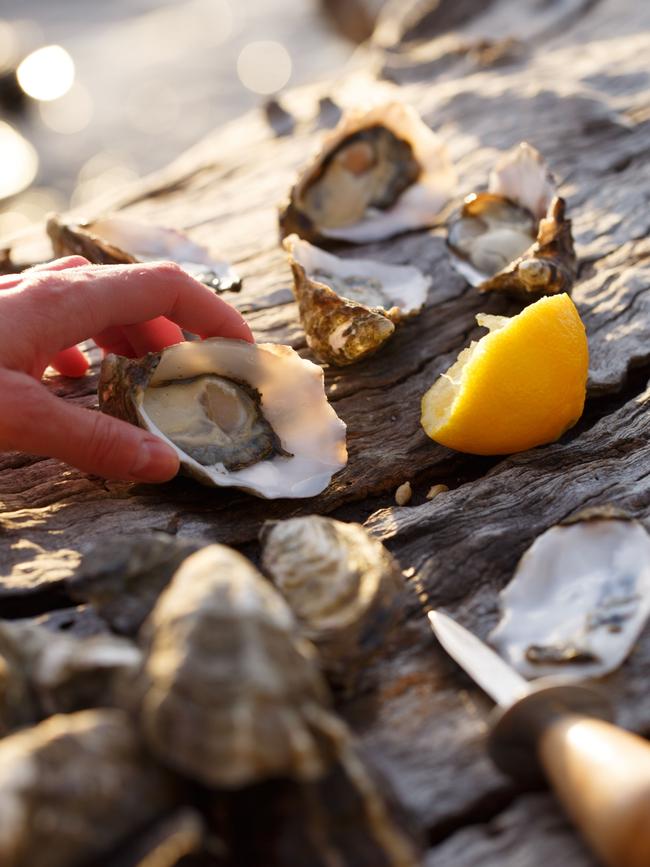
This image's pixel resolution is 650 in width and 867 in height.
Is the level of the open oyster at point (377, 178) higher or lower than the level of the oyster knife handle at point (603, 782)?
higher

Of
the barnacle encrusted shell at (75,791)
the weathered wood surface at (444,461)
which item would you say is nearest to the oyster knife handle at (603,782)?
the weathered wood surface at (444,461)

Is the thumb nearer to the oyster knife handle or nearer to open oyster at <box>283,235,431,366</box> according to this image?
open oyster at <box>283,235,431,366</box>

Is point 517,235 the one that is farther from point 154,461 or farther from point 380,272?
point 154,461

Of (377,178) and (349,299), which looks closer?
(349,299)

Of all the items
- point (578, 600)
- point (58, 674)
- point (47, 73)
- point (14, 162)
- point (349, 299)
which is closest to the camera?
point (58, 674)

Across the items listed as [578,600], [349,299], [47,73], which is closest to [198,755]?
[578,600]

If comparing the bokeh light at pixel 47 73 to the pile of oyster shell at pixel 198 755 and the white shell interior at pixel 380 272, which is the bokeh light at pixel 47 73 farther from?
the pile of oyster shell at pixel 198 755
